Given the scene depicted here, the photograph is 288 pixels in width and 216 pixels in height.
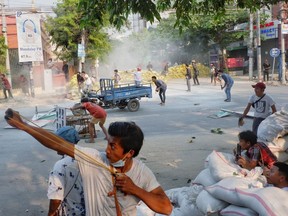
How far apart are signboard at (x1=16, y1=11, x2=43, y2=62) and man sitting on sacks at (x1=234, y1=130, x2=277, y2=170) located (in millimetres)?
17111

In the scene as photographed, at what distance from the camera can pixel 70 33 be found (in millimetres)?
25094

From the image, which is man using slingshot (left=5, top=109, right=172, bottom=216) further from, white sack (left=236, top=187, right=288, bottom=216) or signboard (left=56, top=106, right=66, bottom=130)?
signboard (left=56, top=106, right=66, bottom=130)

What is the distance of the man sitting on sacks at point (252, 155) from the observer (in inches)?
168

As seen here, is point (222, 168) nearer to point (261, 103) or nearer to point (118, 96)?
point (261, 103)

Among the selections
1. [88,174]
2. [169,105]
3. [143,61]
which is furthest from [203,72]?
[88,174]

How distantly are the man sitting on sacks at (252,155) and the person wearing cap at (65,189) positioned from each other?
2.31 m

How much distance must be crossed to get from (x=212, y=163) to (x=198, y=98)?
12844mm

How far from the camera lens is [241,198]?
3.15 m

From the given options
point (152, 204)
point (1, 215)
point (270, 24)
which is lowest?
point (1, 215)

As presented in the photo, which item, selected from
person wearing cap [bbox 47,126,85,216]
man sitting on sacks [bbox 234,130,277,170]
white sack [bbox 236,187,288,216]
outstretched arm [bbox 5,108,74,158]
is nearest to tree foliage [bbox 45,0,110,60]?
man sitting on sacks [bbox 234,130,277,170]

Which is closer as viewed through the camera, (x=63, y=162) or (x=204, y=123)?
(x=63, y=162)

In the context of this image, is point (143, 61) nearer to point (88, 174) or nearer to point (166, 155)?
point (166, 155)

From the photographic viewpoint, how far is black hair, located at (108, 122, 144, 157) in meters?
1.95

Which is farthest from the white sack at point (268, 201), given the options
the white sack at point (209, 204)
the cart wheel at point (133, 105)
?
the cart wheel at point (133, 105)
